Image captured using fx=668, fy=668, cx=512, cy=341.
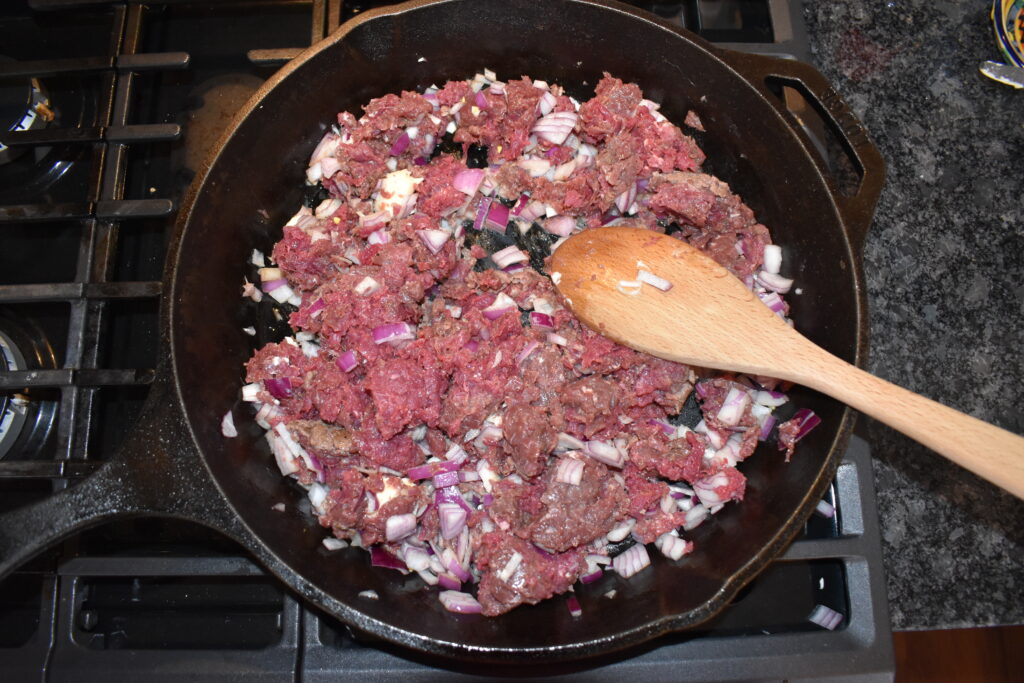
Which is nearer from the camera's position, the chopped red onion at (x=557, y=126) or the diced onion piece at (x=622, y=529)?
the diced onion piece at (x=622, y=529)

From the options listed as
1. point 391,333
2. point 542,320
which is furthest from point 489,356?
point 391,333

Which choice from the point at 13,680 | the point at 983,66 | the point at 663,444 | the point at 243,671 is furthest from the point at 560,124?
the point at 13,680

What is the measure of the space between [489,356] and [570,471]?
515mm

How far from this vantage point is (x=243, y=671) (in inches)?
90.4

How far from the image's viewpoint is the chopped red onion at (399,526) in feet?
7.80

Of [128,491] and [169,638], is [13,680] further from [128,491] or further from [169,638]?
[128,491]

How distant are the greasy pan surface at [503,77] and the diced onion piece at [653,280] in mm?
614

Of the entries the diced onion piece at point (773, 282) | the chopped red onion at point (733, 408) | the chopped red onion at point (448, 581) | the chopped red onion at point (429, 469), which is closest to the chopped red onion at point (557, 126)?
the diced onion piece at point (773, 282)

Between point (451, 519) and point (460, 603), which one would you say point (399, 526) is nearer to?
point (451, 519)

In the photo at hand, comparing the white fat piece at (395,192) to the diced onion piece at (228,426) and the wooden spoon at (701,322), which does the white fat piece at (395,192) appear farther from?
the diced onion piece at (228,426)

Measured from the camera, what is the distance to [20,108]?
2643 millimetres

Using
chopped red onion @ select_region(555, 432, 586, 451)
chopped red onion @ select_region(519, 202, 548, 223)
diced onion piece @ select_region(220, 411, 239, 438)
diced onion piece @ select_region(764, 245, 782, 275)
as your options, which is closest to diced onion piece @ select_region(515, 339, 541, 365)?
chopped red onion @ select_region(555, 432, 586, 451)

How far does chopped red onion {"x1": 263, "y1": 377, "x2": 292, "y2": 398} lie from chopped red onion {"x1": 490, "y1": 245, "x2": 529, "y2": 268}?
0.92m

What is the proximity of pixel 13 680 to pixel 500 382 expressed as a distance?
6.47 ft
